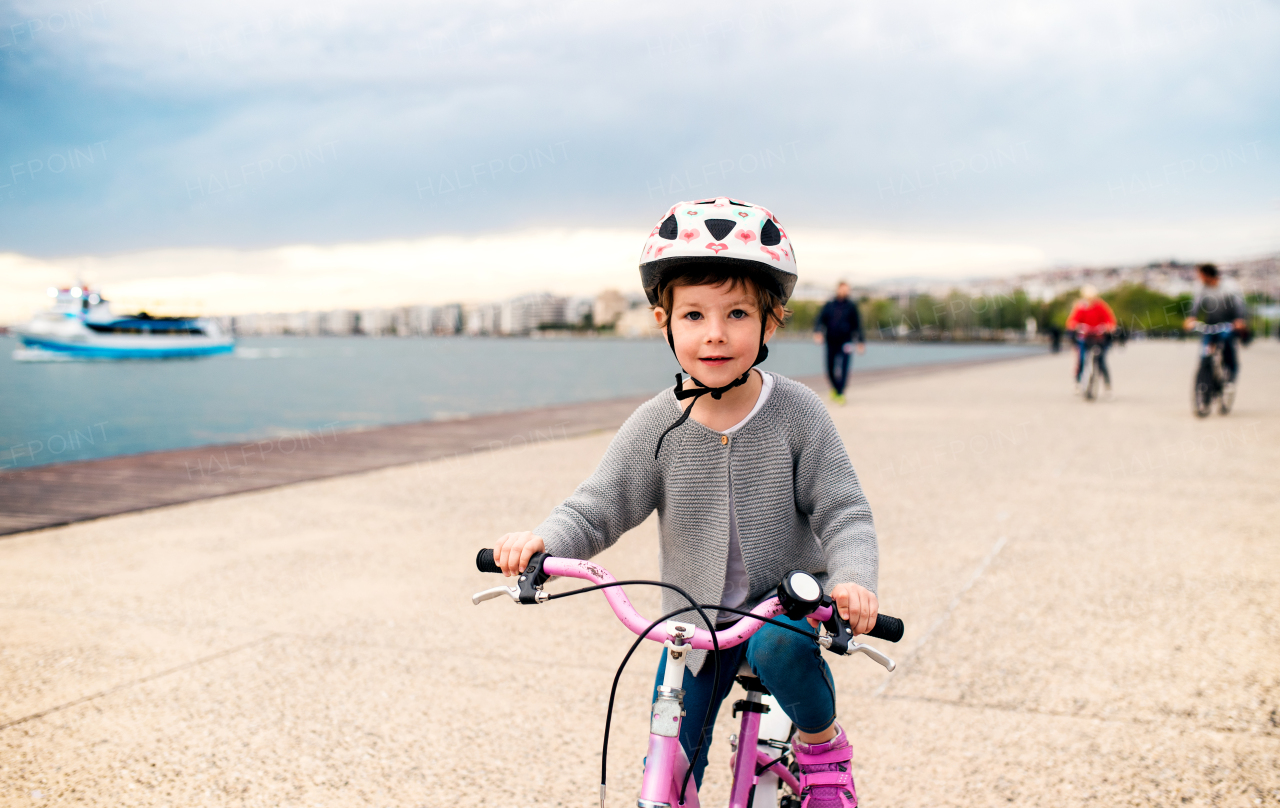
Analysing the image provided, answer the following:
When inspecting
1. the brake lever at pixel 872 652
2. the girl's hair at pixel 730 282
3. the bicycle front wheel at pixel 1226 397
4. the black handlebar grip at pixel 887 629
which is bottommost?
the bicycle front wheel at pixel 1226 397

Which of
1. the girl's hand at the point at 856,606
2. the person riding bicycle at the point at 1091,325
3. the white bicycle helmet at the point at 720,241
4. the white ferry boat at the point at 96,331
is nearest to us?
the girl's hand at the point at 856,606

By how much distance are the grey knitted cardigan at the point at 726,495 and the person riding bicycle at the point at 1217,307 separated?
10634mm

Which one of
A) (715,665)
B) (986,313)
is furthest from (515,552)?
(986,313)

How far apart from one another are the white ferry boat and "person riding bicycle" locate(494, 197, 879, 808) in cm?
10530

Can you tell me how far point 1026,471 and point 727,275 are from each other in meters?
7.12

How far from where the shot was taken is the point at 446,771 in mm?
2820

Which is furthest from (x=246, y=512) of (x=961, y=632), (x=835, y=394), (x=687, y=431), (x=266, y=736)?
(x=835, y=394)

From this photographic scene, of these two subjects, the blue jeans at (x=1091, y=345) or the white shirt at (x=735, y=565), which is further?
the blue jeans at (x=1091, y=345)

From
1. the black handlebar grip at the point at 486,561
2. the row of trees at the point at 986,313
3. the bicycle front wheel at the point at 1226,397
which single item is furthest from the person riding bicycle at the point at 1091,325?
the row of trees at the point at 986,313

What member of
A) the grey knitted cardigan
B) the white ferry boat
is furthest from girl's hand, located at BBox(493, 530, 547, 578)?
the white ferry boat

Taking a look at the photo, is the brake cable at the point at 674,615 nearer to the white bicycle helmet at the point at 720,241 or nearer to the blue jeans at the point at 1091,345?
the white bicycle helmet at the point at 720,241

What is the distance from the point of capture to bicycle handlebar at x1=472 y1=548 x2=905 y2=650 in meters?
1.64

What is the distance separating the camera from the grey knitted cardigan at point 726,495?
198cm

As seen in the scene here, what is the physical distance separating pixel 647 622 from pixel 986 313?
170 meters
